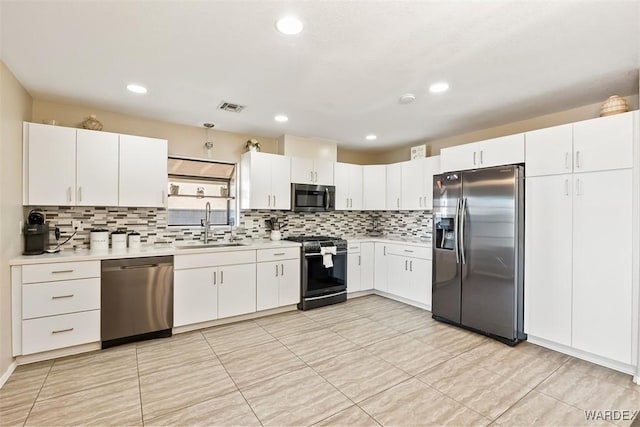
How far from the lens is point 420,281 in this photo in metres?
4.16

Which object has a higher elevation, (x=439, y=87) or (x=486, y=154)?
(x=439, y=87)

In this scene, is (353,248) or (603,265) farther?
(353,248)

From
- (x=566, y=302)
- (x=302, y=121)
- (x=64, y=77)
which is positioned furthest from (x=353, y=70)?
(x=566, y=302)

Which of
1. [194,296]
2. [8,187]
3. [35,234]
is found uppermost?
[8,187]

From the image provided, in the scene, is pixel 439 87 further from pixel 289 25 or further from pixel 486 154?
pixel 289 25

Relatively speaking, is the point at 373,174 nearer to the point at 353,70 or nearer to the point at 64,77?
the point at 353,70

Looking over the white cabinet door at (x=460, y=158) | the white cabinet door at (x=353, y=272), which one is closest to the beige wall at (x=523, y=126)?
the white cabinet door at (x=460, y=158)

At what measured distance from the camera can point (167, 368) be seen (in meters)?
2.58

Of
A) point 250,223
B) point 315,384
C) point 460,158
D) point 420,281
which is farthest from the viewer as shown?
point 250,223

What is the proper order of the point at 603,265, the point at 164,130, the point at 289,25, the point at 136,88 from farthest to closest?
the point at 164,130
the point at 136,88
the point at 603,265
the point at 289,25

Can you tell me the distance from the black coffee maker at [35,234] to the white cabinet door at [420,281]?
4.21 meters

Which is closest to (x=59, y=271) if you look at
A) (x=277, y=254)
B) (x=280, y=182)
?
(x=277, y=254)

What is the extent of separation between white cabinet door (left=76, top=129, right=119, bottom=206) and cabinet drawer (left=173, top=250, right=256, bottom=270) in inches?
37.0

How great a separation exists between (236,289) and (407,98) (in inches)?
113
